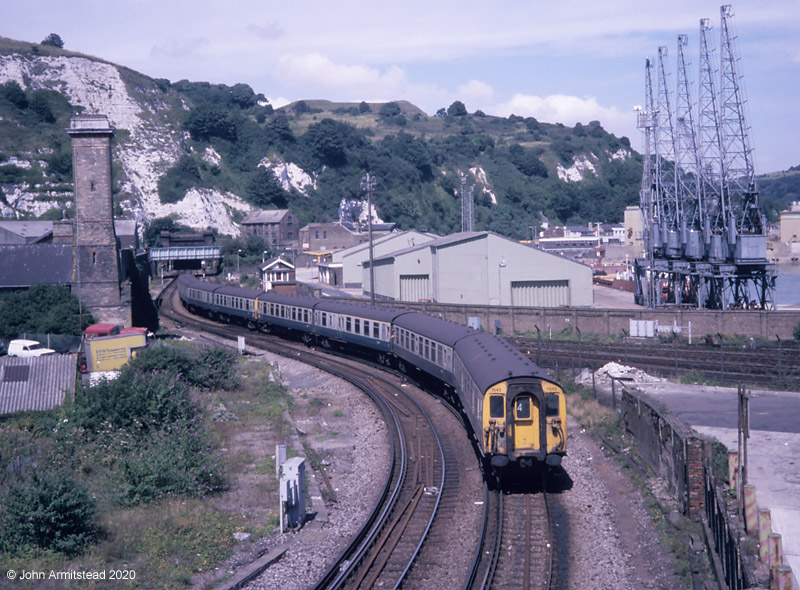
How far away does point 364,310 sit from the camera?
3136cm

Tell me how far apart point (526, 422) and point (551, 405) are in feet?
2.13

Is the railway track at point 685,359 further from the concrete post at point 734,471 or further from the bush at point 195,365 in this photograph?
the concrete post at point 734,471

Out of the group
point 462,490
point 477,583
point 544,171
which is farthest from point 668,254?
point 544,171

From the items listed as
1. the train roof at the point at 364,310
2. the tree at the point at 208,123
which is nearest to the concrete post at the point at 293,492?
the train roof at the point at 364,310

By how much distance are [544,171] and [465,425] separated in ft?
525

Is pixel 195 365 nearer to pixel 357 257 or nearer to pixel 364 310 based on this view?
pixel 364 310

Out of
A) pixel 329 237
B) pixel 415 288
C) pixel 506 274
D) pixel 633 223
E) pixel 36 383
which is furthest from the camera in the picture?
pixel 633 223

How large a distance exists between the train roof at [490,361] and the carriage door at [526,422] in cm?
57

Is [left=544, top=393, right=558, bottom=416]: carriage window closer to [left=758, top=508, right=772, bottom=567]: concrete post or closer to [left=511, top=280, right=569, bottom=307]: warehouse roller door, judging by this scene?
[left=758, top=508, right=772, bottom=567]: concrete post

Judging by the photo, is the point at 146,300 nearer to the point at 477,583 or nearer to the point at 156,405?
the point at 156,405

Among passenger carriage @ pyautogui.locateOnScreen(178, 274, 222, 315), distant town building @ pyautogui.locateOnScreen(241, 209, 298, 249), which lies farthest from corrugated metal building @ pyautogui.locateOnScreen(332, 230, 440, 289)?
distant town building @ pyautogui.locateOnScreen(241, 209, 298, 249)

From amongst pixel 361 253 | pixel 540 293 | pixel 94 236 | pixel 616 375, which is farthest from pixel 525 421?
pixel 361 253

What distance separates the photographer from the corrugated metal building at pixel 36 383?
68.3 ft

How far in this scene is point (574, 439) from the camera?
19844 millimetres
